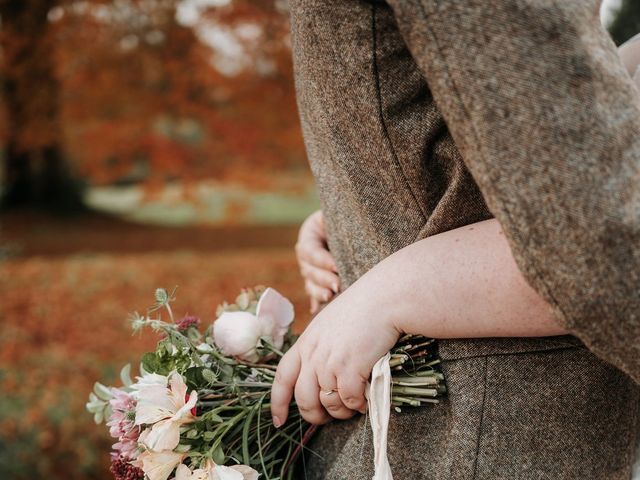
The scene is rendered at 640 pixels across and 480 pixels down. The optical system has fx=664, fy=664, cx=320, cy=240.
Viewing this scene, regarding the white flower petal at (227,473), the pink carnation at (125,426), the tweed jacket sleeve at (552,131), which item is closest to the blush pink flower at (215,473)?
the white flower petal at (227,473)

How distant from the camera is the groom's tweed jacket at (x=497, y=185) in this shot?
2.30 feet

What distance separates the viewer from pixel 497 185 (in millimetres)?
720

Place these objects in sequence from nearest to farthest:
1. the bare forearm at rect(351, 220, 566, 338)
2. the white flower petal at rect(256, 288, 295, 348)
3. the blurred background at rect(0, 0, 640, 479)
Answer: the bare forearm at rect(351, 220, 566, 338) → the white flower petal at rect(256, 288, 295, 348) → the blurred background at rect(0, 0, 640, 479)

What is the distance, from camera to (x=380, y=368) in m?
0.88

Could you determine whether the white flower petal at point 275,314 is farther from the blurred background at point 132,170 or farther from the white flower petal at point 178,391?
the blurred background at point 132,170

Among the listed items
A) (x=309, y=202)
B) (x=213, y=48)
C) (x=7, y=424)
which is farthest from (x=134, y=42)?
(x=7, y=424)

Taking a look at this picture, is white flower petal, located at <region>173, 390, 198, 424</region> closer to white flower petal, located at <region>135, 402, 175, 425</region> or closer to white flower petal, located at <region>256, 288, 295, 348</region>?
white flower petal, located at <region>135, 402, 175, 425</region>

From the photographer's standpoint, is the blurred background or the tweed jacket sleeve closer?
the tweed jacket sleeve

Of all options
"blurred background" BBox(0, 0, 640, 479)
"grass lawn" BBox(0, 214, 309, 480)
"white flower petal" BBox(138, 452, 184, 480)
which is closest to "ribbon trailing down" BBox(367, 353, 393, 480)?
"white flower petal" BBox(138, 452, 184, 480)

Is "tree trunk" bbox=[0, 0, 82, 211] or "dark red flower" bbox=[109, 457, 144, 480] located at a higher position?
"dark red flower" bbox=[109, 457, 144, 480]

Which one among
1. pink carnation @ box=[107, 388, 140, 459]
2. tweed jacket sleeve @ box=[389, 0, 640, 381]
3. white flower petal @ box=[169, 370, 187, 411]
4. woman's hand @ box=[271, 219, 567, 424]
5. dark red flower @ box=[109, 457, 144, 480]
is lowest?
dark red flower @ box=[109, 457, 144, 480]

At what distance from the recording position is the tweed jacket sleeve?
2.29 ft

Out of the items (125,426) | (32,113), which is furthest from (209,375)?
(32,113)

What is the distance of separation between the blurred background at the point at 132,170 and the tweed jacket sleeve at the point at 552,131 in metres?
5.27
